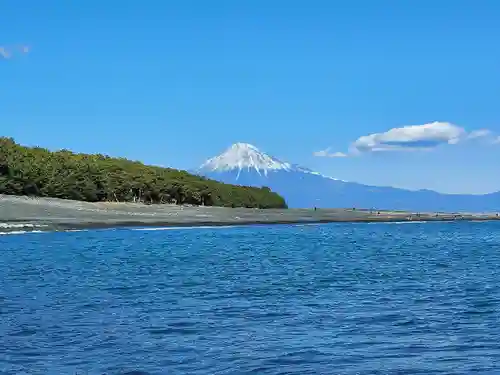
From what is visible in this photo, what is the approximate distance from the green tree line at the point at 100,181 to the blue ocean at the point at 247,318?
82129 mm

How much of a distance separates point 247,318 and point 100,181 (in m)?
126

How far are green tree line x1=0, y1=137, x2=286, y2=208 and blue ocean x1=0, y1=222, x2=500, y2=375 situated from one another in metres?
82.1

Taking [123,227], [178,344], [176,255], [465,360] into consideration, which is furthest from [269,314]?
[123,227]

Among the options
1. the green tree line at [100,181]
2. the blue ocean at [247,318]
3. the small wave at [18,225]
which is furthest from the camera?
the green tree line at [100,181]

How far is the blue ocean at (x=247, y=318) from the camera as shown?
19.2m

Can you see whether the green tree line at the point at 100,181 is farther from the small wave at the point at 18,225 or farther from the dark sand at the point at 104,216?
the small wave at the point at 18,225

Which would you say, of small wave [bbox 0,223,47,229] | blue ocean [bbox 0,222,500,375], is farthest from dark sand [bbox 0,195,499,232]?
blue ocean [bbox 0,222,500,375]

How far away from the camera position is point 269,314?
27219mm

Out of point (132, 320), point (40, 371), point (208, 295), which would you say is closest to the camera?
point (40, 371)

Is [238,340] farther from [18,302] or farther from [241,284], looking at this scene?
[241,284]

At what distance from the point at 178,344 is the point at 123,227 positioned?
303ft

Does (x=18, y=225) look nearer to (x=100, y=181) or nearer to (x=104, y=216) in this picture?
(x=104, y=216)

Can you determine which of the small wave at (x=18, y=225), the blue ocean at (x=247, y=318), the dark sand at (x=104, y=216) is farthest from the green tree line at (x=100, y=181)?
the blue ocean at (x=247, y=318)

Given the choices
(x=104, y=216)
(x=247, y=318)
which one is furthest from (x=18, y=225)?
(x=247, y=318)
